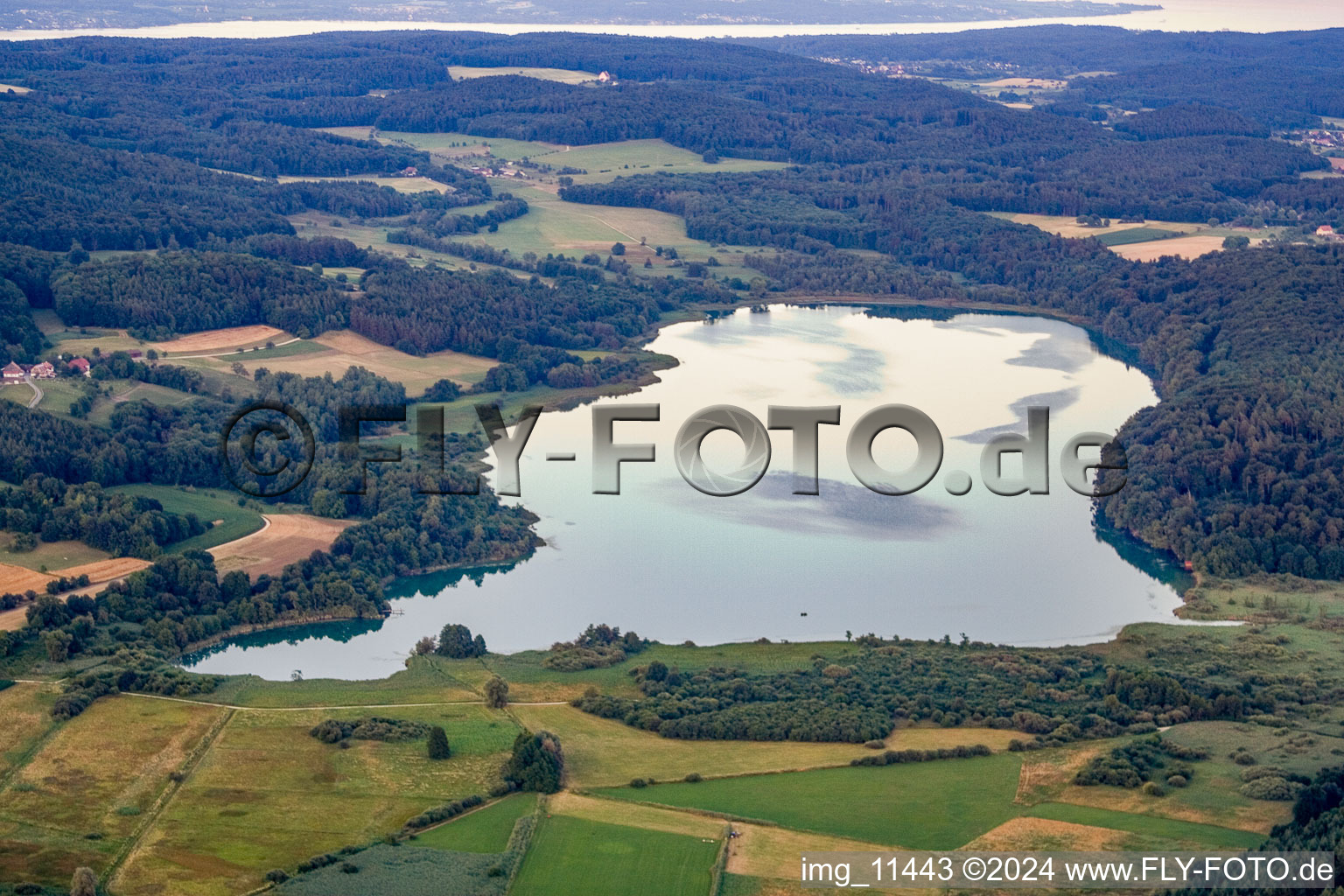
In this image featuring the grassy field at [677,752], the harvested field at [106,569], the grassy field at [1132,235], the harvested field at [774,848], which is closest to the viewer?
the harvested field at [774,848]

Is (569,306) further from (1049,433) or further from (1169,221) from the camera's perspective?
(1169,221)

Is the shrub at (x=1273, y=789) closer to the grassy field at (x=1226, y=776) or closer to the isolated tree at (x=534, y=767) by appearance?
the grassy field at (x=1226, y=776)

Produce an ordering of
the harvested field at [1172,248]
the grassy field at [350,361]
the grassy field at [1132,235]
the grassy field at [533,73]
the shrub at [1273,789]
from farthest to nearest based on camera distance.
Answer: the grassy field at [533,73] → the grassy field at [1132,235] → the harvested field at [1172,248] → the grassy field at [350,361] → the shrub at [1273,789]

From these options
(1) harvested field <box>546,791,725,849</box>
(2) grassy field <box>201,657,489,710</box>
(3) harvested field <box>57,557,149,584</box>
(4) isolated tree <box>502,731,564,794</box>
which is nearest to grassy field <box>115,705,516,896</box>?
(4) isolated tree <box>502,731,564,794</box>

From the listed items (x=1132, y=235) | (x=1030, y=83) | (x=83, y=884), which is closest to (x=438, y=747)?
(x=83, y=884)

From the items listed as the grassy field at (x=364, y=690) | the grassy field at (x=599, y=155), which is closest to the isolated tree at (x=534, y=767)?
the grassy field at (x=364, y=690)

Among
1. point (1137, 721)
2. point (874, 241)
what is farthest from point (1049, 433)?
point (874, 241)

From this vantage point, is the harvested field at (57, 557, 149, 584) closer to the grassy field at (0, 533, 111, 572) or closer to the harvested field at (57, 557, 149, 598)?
the harvested field at (57, 557, 149, 598)
